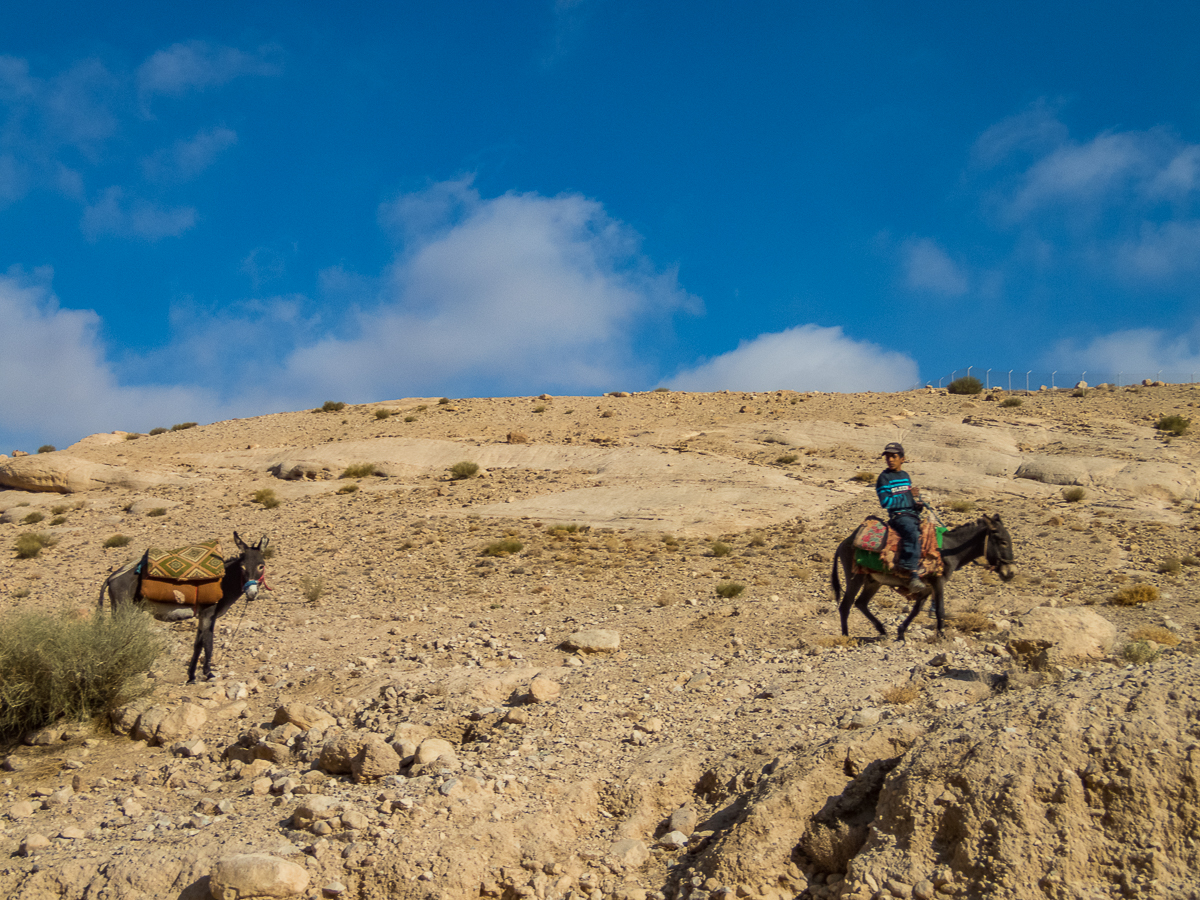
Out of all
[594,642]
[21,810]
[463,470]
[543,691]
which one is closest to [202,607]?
[21,810]

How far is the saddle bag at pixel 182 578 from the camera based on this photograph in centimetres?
1162

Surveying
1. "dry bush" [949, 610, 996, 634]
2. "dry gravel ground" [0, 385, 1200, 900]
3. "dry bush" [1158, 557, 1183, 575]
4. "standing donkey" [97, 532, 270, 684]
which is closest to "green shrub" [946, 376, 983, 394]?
"dry gravel ground" [0, 385, 1200, 900]

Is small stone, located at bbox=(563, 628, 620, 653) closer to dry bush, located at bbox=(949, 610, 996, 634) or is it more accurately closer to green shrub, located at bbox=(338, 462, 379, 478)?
dry bush, located at bbox=(949, 610, 996, 634)

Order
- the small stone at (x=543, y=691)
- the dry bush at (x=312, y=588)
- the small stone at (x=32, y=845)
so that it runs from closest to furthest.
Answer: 1. the small stone at (x=32, y=845)
2. the small stone at (x=543, y=691)
3. the dry bush at (x=312, y=588)

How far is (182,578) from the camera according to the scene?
38.2 ft

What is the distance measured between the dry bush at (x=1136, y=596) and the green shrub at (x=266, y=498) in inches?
975

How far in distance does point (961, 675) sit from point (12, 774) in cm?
1043

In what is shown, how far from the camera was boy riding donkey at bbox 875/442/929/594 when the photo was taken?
10375mm

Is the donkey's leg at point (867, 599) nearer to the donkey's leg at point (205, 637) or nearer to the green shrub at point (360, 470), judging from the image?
the donkey's leg at point (205, 637)

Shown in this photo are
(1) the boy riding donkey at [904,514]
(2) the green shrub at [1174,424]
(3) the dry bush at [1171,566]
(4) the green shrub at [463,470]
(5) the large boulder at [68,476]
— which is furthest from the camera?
(5) the large boulder at [68,476]

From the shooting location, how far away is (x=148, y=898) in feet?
18.4

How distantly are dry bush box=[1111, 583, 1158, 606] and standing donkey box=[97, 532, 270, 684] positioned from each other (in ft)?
46.5

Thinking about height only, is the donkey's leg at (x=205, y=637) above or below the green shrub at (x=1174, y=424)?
below

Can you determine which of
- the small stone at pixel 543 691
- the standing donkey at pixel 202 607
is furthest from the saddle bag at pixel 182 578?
the small stone at pixel 543 691
